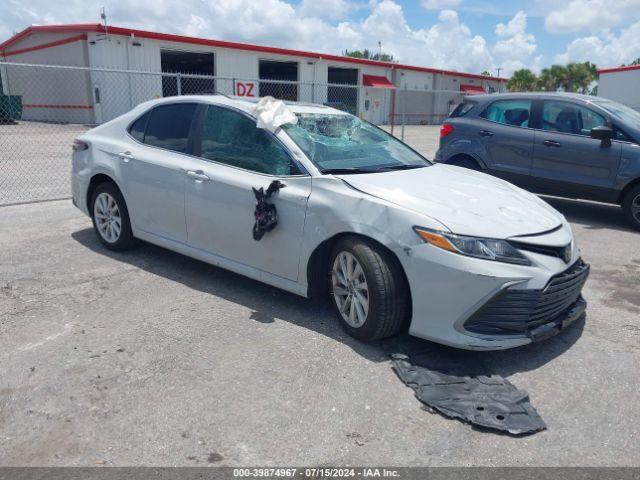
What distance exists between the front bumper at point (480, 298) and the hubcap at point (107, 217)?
3258 mm

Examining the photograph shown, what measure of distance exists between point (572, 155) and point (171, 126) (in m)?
5.40

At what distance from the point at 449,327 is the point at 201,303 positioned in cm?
206

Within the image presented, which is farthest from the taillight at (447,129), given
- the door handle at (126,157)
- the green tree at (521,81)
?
the green tree at (521,81)

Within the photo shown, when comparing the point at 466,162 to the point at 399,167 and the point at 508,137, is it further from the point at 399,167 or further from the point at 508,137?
the point at 399,167

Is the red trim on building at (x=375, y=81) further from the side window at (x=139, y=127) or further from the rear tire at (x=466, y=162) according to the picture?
the side window at (x=139, y=127)

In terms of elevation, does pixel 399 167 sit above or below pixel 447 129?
below

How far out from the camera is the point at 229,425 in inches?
115

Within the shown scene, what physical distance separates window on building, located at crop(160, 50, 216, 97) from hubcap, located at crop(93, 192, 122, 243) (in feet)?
72.9

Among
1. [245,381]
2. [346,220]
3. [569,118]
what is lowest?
[245,381]

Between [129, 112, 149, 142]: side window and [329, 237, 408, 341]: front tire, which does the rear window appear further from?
[329, 237, 408, 341]: front tire

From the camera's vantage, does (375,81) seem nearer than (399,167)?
No

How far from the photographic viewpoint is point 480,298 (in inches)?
132

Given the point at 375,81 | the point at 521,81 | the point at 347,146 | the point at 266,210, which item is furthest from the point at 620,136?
the point at 521,81

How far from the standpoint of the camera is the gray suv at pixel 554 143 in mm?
7336
